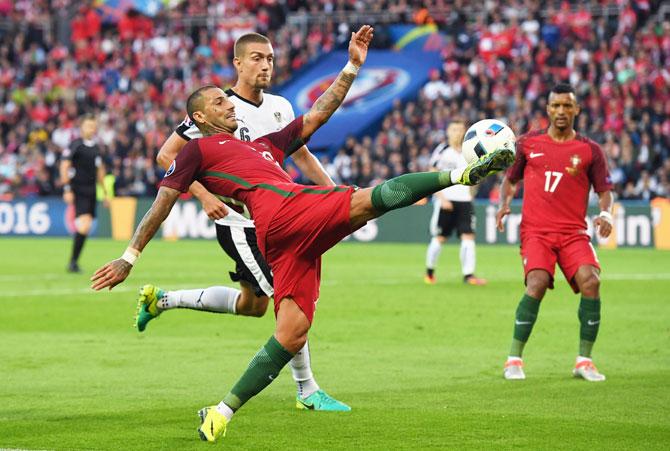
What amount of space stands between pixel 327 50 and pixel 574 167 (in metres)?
29.5

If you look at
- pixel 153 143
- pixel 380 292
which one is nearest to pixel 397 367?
pixel 380 292

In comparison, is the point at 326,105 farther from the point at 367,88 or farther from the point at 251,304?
the point at 367,88

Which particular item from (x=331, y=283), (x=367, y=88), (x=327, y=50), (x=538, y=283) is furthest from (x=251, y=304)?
(x=327, y=50)

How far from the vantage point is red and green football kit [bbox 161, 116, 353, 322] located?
697cm

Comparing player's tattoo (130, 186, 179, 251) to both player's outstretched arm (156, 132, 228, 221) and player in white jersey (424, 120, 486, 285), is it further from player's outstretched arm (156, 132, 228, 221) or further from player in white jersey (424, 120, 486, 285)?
player in white jersey (424, 120, 486, 285)

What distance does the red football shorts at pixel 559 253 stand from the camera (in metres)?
9.67

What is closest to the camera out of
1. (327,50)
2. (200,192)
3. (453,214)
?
(200,192)

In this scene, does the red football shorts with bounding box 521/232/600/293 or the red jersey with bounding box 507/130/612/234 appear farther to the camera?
the red jersey with bounding box 507/130/612/234

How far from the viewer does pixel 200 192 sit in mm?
8344

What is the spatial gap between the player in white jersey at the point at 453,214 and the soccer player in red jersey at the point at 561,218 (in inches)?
329

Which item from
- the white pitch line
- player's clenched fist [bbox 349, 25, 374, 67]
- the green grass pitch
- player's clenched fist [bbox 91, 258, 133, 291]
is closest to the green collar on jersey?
player's clenched fist [bbox 91, 258, 133, 291]

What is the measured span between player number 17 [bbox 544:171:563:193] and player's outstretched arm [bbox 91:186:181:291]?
3850mm

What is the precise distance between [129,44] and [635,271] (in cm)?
2528

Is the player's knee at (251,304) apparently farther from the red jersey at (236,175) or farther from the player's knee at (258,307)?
the red jersey at (236,175)
